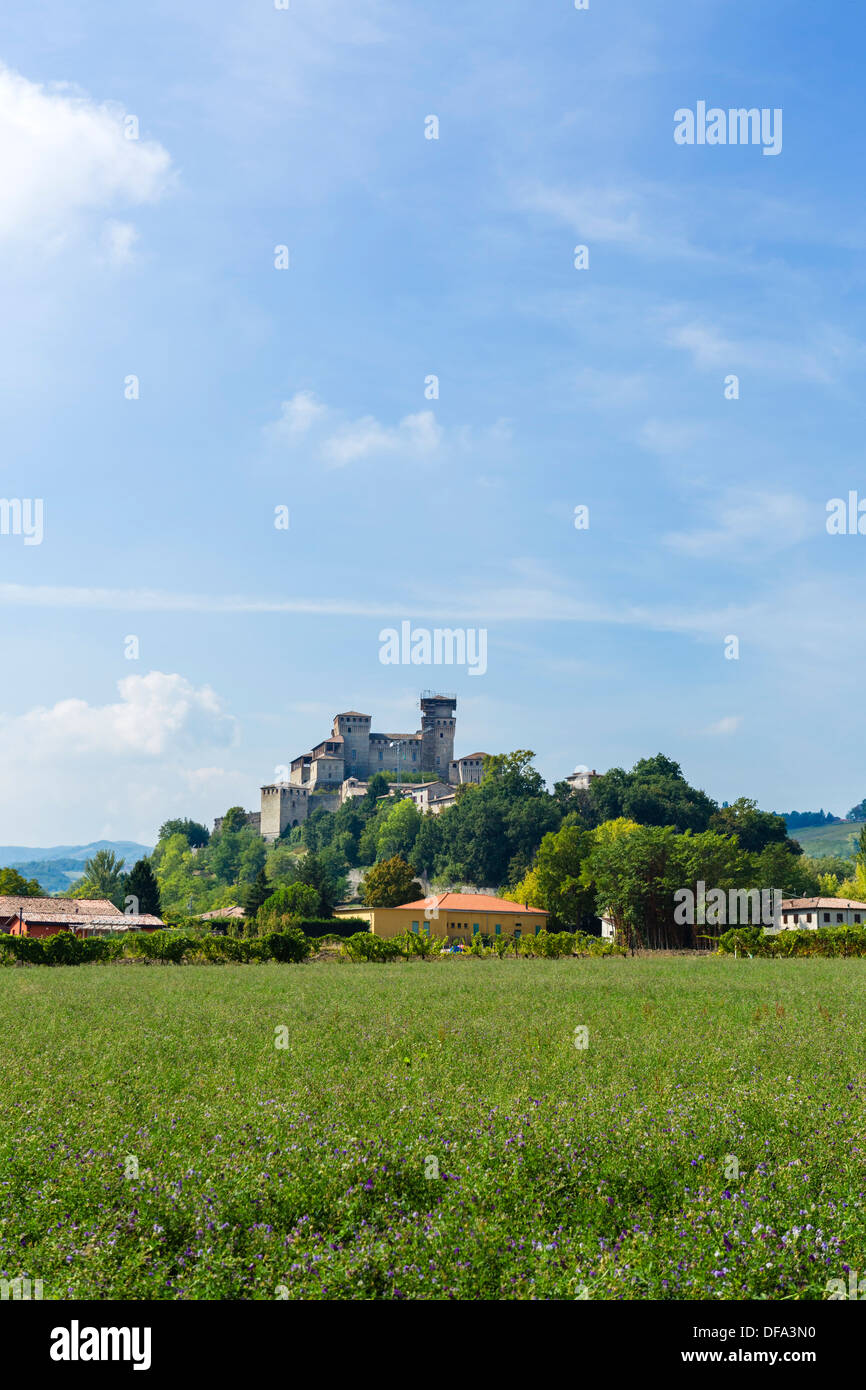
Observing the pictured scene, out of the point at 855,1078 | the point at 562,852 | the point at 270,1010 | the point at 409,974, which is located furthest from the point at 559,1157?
the point at 562,852

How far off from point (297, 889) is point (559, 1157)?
9356cm

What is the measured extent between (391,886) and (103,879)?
64.4 metres

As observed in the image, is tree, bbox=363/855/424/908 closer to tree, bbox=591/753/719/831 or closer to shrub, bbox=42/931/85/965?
tree, bbox=591/753/719/831

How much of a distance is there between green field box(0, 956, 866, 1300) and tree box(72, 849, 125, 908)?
140193mm

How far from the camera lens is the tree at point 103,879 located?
149 m

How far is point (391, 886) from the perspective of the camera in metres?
110

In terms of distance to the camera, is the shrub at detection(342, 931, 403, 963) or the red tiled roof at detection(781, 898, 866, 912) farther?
the red tiled roof at detection(781, 898, 866, 912)

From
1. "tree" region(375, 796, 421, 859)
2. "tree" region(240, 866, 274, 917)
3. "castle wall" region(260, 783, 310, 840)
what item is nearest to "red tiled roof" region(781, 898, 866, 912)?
"tree" region(240, 866, 274, 917)

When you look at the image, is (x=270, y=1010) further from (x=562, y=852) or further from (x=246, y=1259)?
(x=562, y=852)

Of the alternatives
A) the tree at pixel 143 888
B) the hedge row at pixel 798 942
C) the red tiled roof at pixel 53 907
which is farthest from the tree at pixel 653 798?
the hedge row at pixel 798 942

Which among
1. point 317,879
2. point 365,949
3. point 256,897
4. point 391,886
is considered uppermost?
point 365,949

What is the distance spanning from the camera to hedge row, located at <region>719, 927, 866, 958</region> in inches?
1955

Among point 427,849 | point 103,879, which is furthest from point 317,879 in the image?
point 103,879

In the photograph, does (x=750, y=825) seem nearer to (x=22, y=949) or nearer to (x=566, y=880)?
(x=566, y=880)
